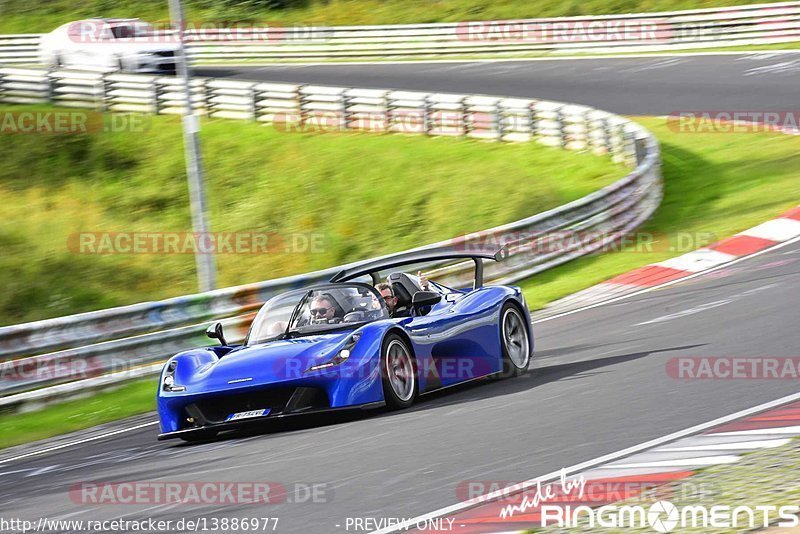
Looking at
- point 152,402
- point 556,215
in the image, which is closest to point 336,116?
point 556,215

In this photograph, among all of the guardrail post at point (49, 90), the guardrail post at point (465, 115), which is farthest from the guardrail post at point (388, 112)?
the guardrail post at point (49, 90)

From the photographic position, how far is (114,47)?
33.1 m

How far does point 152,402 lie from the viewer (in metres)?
12.3

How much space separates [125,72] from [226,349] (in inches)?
955

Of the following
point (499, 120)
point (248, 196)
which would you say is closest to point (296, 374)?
point (248, 196)

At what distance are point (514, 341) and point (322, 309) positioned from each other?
2028 mm

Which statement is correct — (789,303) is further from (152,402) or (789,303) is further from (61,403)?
(61,403)

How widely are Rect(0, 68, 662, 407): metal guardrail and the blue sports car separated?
322cm

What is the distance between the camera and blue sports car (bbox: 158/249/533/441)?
343 inches

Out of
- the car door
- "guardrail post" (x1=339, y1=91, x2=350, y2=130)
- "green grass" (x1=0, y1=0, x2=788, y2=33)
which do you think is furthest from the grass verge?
"green grass" (x1=0, y1=0, x2=788, y2=33)

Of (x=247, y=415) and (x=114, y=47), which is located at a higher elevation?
(x=114, y=47)

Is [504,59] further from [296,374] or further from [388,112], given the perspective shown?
[296,374]

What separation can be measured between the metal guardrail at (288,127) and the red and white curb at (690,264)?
1.82m

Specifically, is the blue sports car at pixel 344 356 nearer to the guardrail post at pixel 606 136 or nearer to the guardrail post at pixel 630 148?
the guardrail post at pixel 630 148
